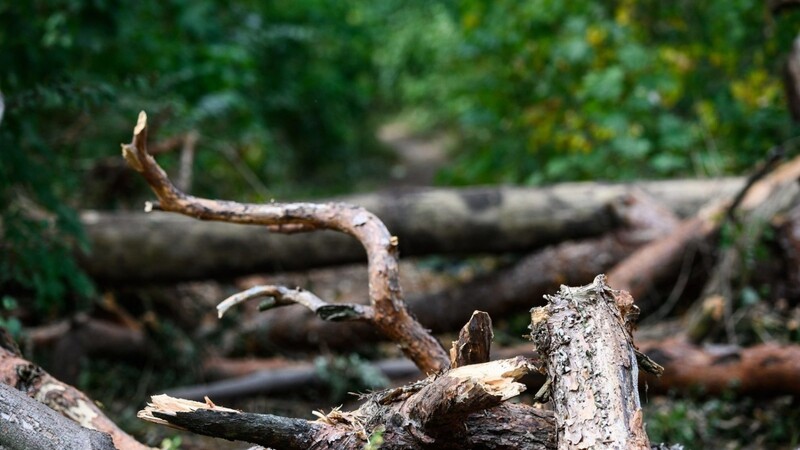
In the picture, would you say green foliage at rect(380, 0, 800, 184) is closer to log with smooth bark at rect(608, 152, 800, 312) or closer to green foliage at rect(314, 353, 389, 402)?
log with smooth bark at rect(608, 152, 800, 312)

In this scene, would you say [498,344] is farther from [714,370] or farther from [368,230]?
[368,230]

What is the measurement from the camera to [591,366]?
70.2 inches

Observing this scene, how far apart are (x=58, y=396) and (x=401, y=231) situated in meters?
3.13

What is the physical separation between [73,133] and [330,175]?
A: 5.18 metres

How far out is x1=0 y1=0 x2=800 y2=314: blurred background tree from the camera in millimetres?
3863

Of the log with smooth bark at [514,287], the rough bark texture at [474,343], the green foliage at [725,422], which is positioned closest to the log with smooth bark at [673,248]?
the log with smooth bark at [514,287]

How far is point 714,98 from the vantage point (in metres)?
6.54

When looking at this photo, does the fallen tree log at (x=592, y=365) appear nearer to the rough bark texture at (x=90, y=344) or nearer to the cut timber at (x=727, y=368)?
the cut timber at (x=727, y=368)

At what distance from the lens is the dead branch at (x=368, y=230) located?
245cm

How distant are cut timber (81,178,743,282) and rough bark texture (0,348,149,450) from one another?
8.82 feet

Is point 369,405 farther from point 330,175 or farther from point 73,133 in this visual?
point 330,175

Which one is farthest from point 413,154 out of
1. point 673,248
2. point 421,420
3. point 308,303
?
point 421,420

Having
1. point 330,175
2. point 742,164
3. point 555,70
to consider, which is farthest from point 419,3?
point 742,164

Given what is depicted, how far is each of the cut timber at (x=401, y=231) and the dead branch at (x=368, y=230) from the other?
244 centimetres
